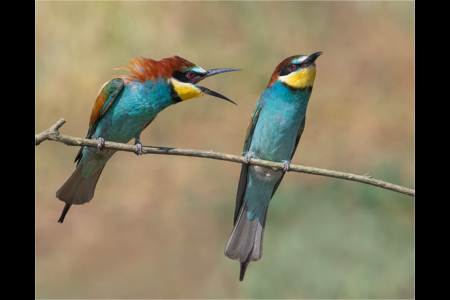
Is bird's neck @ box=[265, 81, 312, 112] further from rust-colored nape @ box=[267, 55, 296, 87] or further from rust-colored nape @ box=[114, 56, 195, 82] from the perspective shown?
rust-colored nape @ box=[114, 56, 195, 82]

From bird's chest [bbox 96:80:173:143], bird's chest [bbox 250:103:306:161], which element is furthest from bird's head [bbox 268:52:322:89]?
bird's chest [bbox 96:80:173:143]

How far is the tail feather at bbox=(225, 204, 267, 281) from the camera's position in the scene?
2.05 metres

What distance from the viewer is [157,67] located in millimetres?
1996

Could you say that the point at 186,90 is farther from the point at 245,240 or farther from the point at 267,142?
the point at 245,240

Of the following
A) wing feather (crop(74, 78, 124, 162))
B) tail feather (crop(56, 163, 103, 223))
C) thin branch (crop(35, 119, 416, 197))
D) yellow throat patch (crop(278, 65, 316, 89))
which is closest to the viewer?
thin branch (crop(35, 119, 416, 197))

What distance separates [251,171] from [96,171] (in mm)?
650

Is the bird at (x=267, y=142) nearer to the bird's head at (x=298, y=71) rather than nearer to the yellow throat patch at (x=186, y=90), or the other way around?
the bird's head at (x=298, y=71)

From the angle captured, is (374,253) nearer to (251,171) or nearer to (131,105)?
(251,171)

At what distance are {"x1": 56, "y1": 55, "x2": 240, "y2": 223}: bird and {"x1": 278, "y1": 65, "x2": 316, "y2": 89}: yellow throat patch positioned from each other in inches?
10.4

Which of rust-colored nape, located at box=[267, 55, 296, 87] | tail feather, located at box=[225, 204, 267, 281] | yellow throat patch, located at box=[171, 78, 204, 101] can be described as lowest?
tail feather, located at box=[225, 204, 267, 281]

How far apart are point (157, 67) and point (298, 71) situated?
516mm

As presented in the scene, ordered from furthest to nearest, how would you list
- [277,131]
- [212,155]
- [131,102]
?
[277,131], [131,102], [212,155]

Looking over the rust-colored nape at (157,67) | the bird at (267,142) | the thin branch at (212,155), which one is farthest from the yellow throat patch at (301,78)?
the thin branch at (212,155)

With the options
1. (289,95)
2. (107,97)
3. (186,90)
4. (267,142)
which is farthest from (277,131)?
(107,97)
